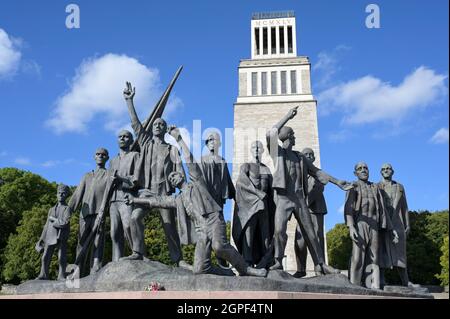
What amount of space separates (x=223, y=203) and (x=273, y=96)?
4869 centimetres

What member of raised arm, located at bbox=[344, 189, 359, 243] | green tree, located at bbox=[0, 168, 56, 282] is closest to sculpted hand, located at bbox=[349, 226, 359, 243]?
raised arm, located at bbox=[344, 189, 359, 243]

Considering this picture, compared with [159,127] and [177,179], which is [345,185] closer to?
[177,179]

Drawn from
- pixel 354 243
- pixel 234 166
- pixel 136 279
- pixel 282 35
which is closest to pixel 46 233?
pixel 136 279

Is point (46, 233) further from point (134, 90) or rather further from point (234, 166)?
point (234, 166)

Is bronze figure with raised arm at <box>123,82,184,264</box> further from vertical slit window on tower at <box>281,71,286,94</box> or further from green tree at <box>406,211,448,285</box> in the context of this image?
vertical slit window on tower at <box>281,71,286,94</box>

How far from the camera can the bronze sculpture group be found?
9.03 m

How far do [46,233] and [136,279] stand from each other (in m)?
3.44

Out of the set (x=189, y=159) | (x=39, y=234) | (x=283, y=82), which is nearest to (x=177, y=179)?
(x=189, y=159)

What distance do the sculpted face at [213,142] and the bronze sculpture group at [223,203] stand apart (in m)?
0.02

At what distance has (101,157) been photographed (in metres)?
10.4

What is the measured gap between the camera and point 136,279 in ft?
26.1
